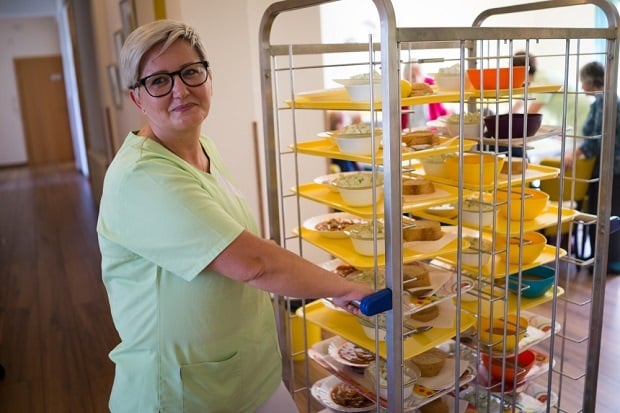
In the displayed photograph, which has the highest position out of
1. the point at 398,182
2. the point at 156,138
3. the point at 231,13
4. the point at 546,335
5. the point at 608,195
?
the point at 231,13

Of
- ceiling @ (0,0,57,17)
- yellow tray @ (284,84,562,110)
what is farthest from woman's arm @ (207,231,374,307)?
ceiling @ (0,0,57,17)

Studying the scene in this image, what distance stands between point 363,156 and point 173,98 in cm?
59

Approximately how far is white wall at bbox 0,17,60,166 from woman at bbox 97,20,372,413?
33.8ft

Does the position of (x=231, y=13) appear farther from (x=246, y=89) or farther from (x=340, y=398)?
(x=340, y=398)

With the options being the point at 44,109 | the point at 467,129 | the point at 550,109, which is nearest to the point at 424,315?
the point at 467,129

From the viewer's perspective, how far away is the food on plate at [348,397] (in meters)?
1.96

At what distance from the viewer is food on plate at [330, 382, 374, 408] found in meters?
1.96

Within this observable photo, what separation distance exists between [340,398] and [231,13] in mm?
2106

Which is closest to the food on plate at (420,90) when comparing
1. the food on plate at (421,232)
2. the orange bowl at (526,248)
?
the food on plate at (421,232)

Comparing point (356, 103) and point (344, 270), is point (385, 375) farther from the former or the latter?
point (356, 103)

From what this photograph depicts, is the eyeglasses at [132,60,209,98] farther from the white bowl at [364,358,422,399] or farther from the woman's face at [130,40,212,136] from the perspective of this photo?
the white bowl at [364,358,422,399]

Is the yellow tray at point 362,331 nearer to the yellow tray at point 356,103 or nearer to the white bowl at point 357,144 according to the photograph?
the white bowl at point 357,144

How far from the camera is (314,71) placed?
11.3 ft

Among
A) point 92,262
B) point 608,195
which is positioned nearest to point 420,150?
point 608,195
